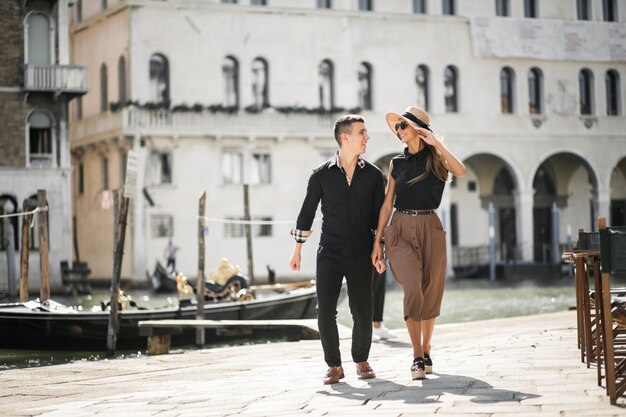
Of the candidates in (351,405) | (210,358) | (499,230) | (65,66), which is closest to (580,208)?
(499,230)

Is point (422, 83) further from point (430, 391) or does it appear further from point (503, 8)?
point (430, 391)

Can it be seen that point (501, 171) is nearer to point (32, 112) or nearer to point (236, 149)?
point (236, 149)

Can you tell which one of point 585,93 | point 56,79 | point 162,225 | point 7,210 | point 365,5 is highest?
point 365,5

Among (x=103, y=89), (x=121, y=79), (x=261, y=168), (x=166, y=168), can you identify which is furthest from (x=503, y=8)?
(x=103, y=89)

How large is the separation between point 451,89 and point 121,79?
391 inches

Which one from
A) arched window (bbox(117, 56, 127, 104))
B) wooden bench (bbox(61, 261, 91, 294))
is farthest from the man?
arched window (bbox(117, 56, 127, 104))

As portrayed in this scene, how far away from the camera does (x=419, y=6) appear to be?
39.0 metres

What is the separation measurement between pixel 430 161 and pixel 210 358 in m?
3.43

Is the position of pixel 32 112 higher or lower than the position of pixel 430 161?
higher

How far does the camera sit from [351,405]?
6.10m

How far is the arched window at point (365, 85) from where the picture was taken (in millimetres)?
37969

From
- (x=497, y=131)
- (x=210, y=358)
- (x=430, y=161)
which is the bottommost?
(x=210, y=358)

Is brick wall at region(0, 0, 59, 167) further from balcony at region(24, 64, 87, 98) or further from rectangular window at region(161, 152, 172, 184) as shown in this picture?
rectangular window at region(161, 152, 172, 184)

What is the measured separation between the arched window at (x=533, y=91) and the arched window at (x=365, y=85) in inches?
214
